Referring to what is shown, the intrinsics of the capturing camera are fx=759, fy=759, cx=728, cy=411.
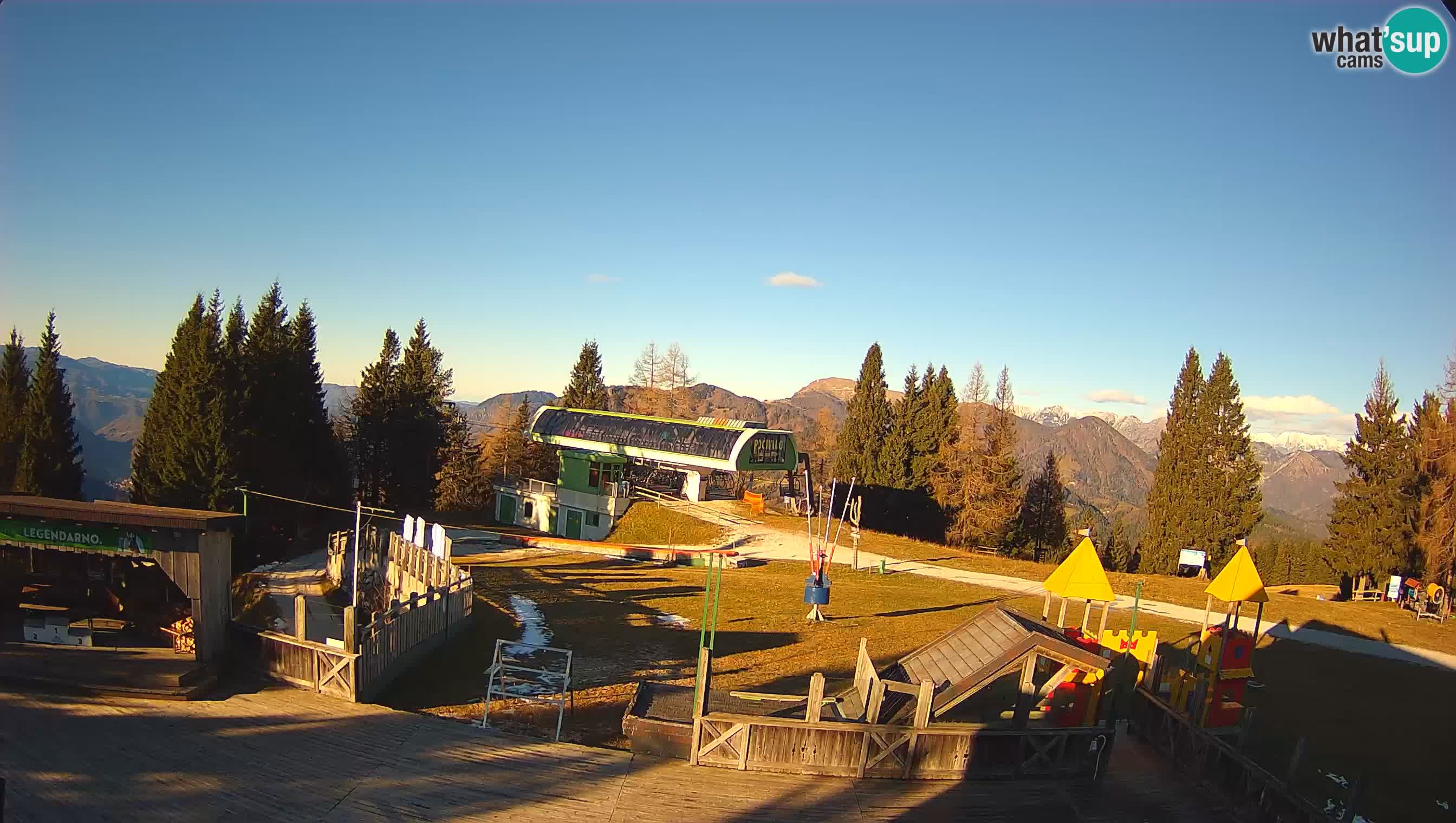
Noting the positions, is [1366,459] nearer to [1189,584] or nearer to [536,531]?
[1189,584]

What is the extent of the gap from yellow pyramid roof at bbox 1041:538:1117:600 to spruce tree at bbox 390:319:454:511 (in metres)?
43.7

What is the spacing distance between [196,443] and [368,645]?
2645cm

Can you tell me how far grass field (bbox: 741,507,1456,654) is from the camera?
76.5 ft

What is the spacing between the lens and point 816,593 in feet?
64.6

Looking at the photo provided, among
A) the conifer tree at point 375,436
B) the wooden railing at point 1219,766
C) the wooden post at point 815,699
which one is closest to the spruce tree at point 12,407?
the conifer tree at point 375,436

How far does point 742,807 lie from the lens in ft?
30.1

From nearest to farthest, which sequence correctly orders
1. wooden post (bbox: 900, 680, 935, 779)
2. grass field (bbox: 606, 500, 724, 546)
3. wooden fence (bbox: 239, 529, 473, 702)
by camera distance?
wooden post (bbox: 900, 680, 935, 779) < wooden fence (bbox: 239, 529, 473, 702) < grass field (bbox: 606, 500, 724, 546)

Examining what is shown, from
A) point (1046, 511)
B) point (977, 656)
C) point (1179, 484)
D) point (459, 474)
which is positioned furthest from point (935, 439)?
point (977, 656)

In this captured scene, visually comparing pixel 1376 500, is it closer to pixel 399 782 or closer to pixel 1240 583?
pixel 1240 583

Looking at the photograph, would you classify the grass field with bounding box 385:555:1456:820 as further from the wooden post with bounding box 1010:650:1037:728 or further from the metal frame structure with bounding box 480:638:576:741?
the wooden post with bounding box 1010:650:1037:728

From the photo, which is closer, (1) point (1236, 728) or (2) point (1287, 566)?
(1) point (1236, 728)

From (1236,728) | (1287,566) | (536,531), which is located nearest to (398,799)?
(1236,728)

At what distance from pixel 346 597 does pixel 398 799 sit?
649 inches

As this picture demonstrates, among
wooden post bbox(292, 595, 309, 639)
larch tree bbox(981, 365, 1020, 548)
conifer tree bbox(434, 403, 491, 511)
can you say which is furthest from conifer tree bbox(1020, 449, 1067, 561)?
wooden post bbox(292, 595, 309, 639)
